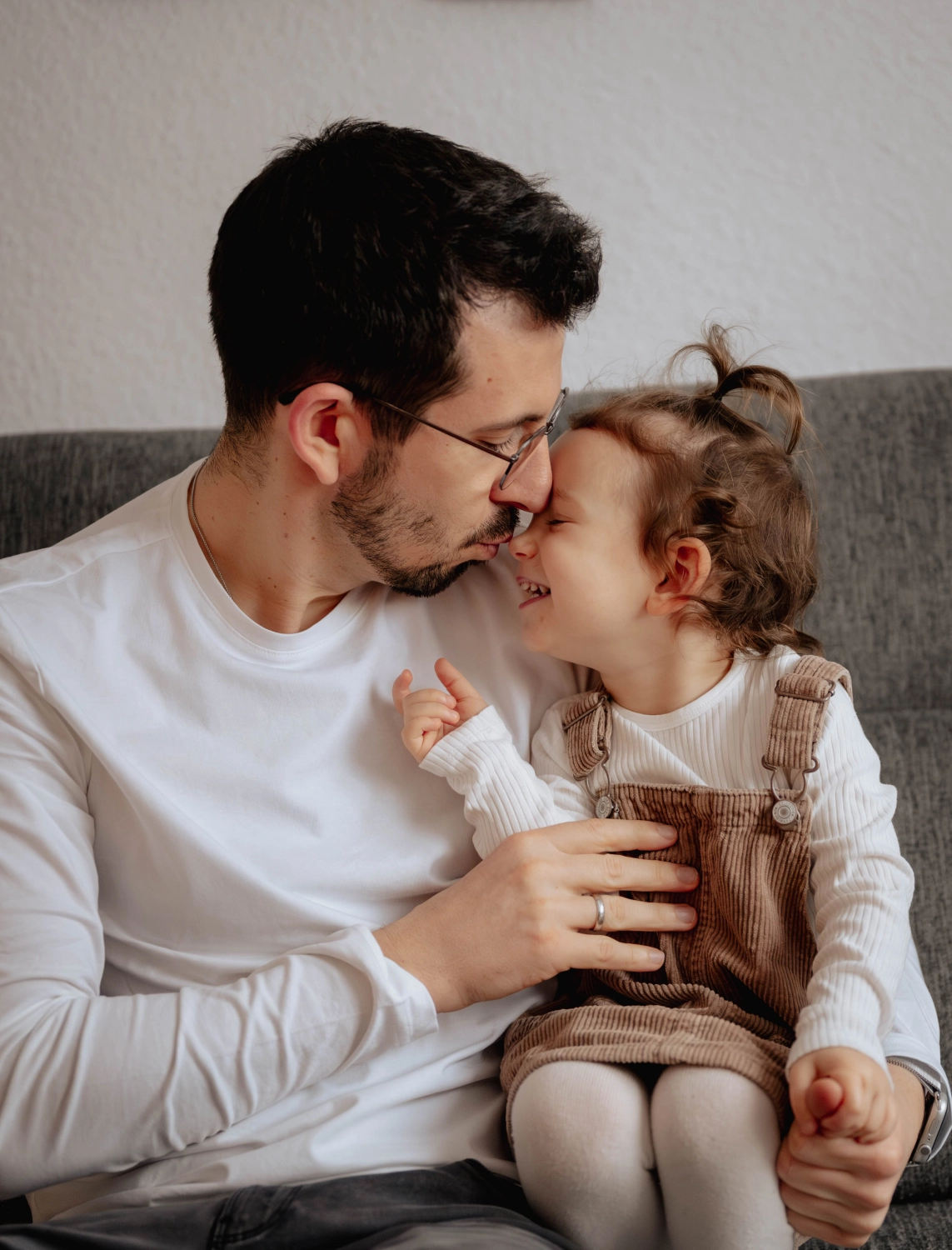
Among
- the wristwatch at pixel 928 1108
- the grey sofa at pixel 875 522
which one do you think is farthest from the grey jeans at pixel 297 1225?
the grey sofa at pixel 875 522

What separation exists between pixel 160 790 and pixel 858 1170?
869mm

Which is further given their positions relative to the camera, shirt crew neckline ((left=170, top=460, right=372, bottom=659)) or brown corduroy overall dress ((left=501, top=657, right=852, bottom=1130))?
shirt crew neckline ((left=170, top=460, right=372, bottom=659))

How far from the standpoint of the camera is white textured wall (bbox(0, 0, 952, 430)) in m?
1.94

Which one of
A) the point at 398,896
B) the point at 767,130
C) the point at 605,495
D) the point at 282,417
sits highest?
the point at 767,130

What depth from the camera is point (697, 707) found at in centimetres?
Answer: 134

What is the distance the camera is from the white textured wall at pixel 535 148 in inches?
76.4

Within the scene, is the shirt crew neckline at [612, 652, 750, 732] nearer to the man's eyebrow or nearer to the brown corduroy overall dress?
the brown corduroy overall dress

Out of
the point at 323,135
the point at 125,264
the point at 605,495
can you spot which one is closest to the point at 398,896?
the point at 605,495

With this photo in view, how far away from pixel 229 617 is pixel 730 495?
666mm

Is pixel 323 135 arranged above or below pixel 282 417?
above

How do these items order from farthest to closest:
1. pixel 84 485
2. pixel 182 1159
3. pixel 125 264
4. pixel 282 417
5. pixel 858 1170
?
pixel 125 264 → pixel 84 485 → pixel 282 417 → pixel 182 1159 → pixel 858 1170

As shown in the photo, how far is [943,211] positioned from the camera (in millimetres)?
2100

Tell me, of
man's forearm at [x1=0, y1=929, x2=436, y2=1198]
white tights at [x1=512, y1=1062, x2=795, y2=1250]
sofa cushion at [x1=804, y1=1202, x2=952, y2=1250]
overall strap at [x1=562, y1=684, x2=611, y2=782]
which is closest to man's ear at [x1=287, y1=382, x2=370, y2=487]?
overall strap at [x1=562, y1=684, x2=611, y2=782]

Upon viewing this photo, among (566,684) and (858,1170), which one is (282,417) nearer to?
(566,684)
